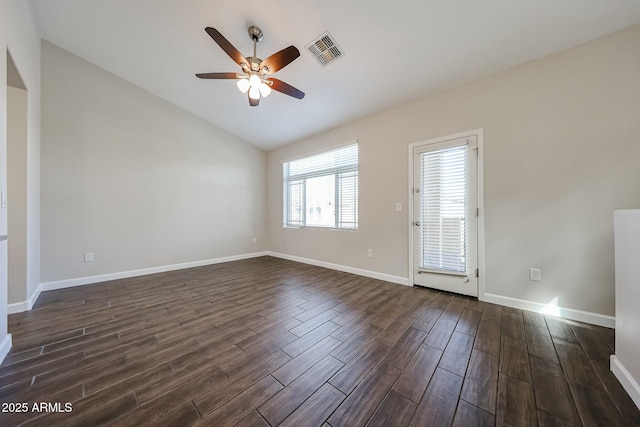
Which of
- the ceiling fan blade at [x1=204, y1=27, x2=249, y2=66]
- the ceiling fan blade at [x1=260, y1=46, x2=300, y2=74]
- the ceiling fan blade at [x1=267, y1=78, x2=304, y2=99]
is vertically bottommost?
the ceiling fan blade at [x1=267, y1=78, x2=304, y2=99]

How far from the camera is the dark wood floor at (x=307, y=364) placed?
45.9 inches

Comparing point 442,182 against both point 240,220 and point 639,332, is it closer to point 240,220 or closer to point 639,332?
point 639,332

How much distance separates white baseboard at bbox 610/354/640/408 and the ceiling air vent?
340cm

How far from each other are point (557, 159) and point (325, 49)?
8.85 feet

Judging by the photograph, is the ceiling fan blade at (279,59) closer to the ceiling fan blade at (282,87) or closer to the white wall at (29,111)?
the ceiling fan blade at (282,87)

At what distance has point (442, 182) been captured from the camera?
9.74 ft

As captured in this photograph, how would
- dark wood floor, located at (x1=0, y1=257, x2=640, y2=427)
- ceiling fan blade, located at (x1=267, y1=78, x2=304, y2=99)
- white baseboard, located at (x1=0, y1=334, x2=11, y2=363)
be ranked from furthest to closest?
ceiling fan blade, located at (x1=267, y1=78, x2=304, y2=99) < white baseboard, located at (x1=0, y1=334, x2=11, y2=363) < dark wood floor, located at (x1=0, y1=257, x2=640, y2=427)

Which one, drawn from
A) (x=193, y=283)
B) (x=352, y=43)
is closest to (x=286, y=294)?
(x=193, y=283)

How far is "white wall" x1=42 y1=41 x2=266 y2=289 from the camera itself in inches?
A: 123

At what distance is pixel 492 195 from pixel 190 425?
3291mm

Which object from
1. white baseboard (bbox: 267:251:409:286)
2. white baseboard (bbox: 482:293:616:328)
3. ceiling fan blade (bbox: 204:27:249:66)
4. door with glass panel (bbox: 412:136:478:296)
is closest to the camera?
ceiling fan blade (bbox: 204:27:249:66)

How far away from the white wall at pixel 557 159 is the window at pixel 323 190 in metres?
1.34

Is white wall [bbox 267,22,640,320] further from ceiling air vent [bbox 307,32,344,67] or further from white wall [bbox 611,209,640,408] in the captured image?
ceiling air vent [bbox 307,32,344,67]

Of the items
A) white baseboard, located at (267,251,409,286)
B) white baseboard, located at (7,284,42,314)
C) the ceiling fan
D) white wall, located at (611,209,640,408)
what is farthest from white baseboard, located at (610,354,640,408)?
white baseboard, located at (7,284,42,314)
